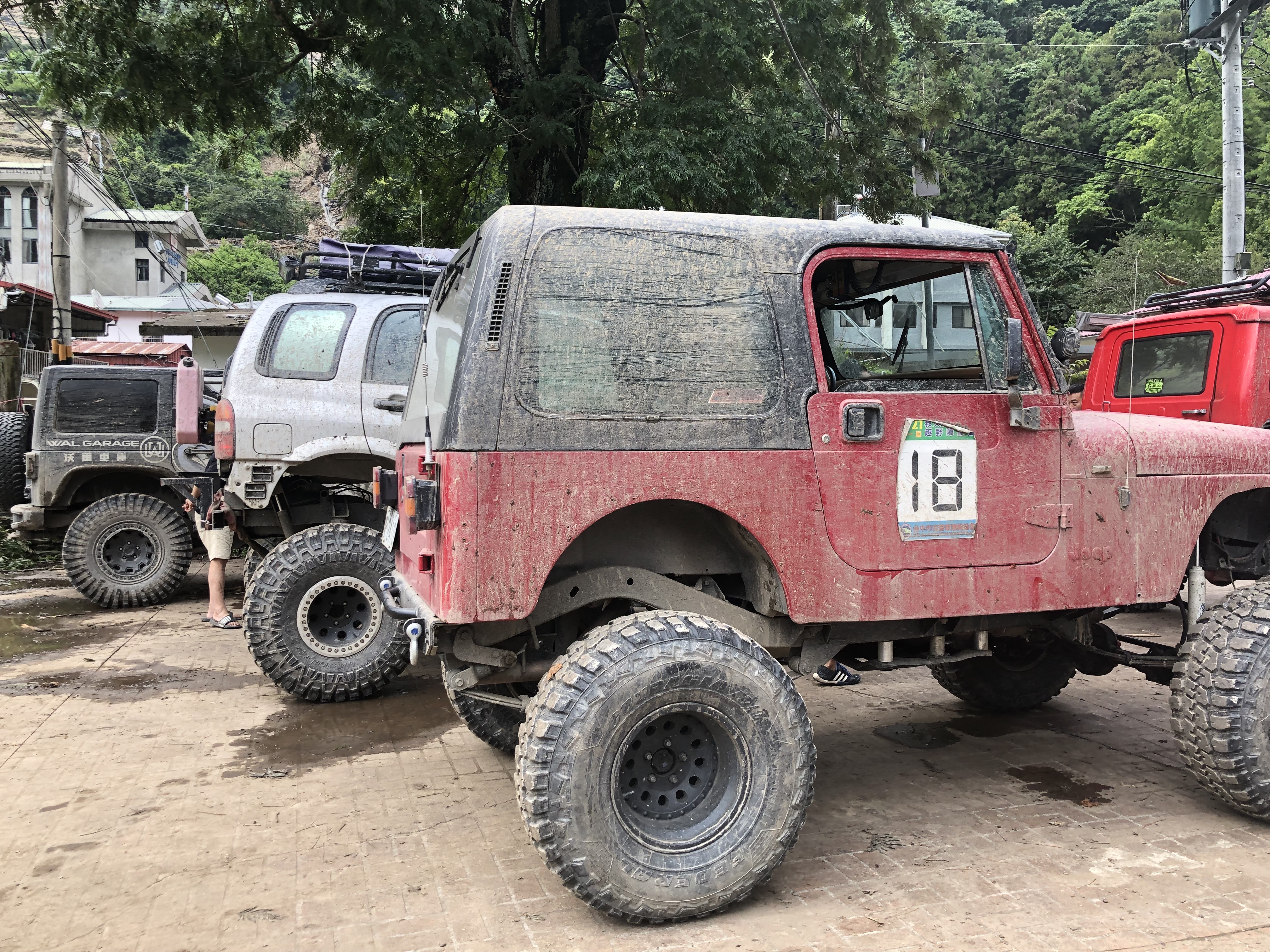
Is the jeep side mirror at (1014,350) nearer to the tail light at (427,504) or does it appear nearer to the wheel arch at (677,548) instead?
the wheel arch at (677,548)

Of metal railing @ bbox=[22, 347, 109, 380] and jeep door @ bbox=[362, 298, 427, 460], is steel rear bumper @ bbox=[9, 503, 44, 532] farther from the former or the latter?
metal railing @ bbox=[22, 347, 109, 380]

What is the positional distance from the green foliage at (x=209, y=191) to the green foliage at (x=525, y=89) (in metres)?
44.6

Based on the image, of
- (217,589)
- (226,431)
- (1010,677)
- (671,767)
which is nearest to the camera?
(671,767)

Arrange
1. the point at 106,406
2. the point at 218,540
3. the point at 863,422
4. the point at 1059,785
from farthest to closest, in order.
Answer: the point at 106,406, the point at 218,540, the point at 1059,785, the point at 863,422

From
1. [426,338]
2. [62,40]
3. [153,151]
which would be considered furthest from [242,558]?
[153,151]

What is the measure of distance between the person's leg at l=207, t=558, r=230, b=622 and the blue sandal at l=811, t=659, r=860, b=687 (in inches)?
196

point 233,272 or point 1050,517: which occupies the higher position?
point 233,272

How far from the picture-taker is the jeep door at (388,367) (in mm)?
6723

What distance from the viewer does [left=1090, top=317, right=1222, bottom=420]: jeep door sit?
736cm

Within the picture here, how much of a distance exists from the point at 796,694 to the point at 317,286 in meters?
5.46

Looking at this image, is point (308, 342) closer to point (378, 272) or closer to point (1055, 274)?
point (378, 272)

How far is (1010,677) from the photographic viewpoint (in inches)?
216

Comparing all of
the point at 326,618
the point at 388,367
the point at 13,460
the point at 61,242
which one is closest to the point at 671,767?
the point at 326,618

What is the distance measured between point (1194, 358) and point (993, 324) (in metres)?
4.74
